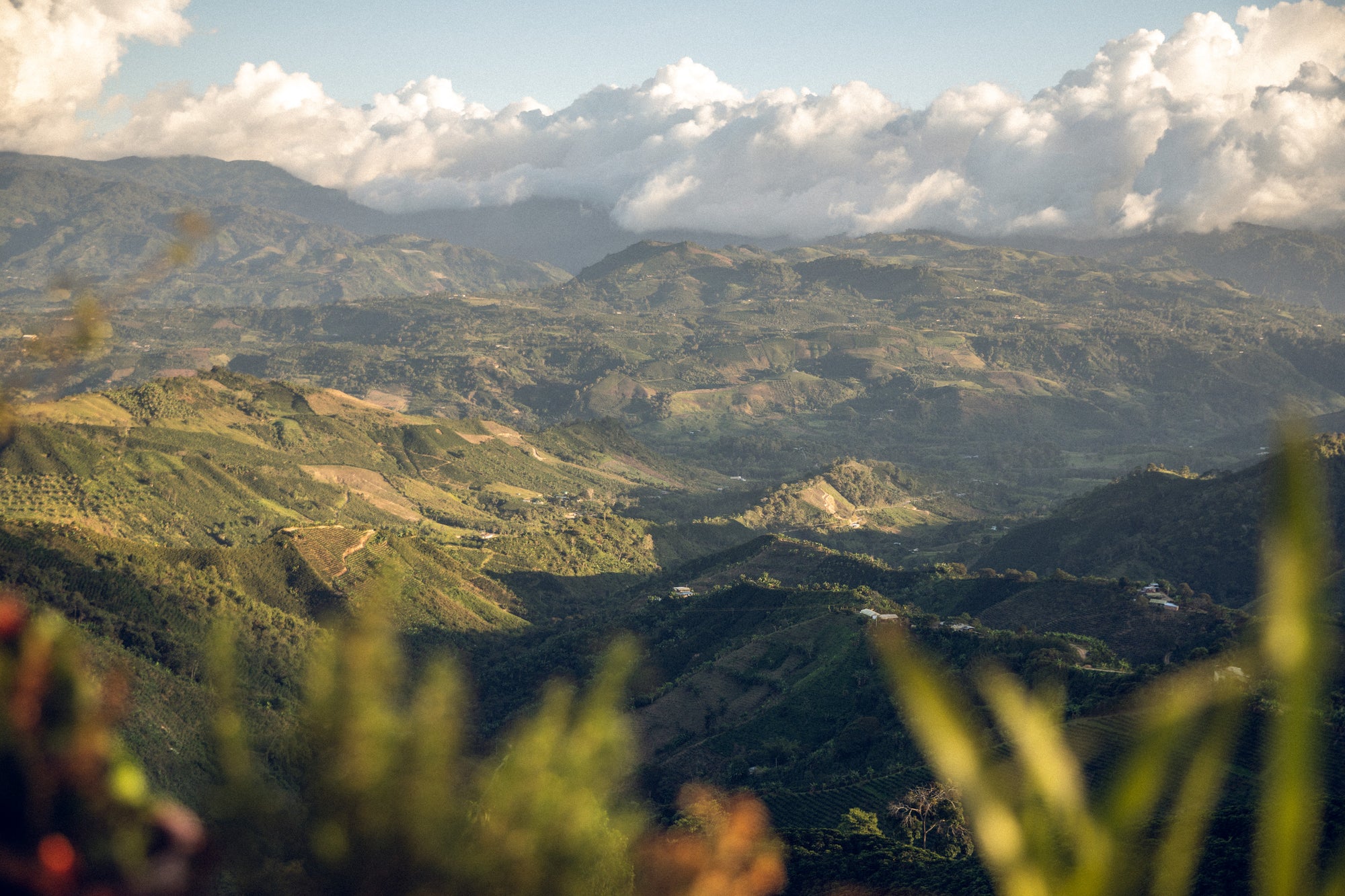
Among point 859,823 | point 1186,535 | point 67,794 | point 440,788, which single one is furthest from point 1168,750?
point 1186,535

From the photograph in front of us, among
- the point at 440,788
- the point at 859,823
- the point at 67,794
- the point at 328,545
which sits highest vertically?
the point at 67,794

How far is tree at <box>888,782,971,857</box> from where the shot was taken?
65625 millimetres

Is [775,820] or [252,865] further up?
[252,865]

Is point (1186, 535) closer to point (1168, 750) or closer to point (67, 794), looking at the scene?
point (1168, 750)

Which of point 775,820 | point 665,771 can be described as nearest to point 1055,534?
point 665,771

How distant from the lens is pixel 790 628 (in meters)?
119

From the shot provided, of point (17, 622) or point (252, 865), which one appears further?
point (252, 865)

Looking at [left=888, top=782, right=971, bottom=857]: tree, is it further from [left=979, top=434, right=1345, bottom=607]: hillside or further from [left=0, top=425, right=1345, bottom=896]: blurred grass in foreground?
[left=979, top=434, right=1345, bottom=607]: hillside

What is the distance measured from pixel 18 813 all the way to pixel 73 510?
17390 cm

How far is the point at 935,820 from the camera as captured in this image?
6750 cm

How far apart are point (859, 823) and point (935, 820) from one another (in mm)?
4868

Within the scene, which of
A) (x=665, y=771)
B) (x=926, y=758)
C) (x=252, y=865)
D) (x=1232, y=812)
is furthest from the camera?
(x=665, y=771)

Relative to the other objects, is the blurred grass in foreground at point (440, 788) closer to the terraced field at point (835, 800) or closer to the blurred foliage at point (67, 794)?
the blurred foliage at point (67, 794)

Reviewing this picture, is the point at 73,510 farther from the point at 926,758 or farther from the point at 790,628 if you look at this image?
the point at 926,758
